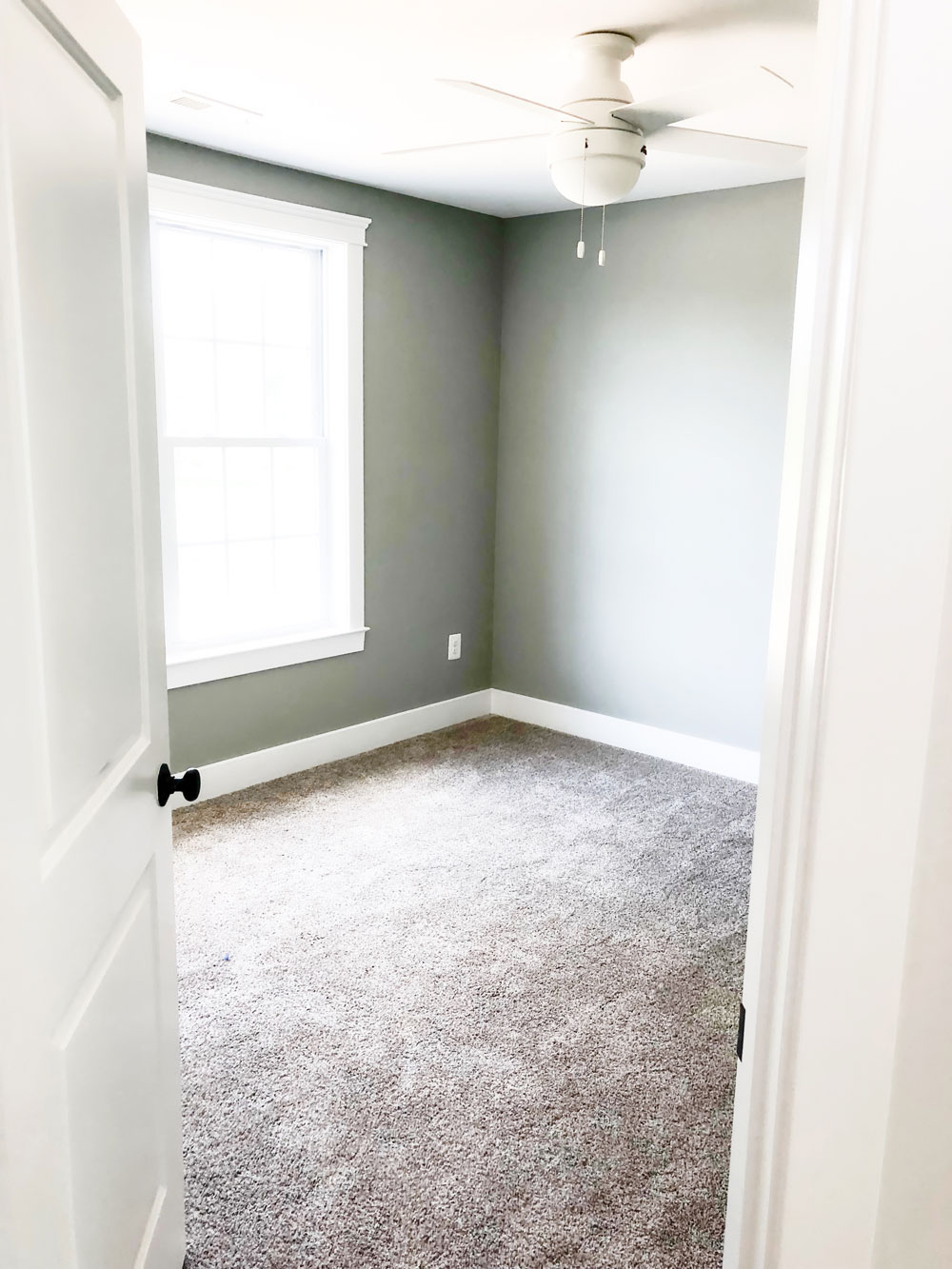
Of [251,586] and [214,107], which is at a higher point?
[214,107]

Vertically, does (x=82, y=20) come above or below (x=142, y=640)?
above

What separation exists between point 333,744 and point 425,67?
267 cm

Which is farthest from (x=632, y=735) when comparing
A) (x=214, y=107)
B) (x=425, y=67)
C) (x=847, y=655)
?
(x=847, y=655)

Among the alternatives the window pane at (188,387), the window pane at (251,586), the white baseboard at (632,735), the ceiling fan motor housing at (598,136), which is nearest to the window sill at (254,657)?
the window pane at (251,586)

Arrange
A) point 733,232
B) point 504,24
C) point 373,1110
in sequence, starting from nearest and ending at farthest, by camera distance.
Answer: point 373,1110 → point 504,24 → point 733,232

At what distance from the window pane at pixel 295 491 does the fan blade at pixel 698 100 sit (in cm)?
217

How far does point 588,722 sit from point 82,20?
3935 mm

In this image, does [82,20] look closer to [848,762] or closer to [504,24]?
[848,762]

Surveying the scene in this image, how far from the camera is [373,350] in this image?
13.7 ft

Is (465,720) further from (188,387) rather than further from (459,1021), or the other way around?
(459,1021)

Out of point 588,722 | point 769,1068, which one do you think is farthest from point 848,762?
point 588,722

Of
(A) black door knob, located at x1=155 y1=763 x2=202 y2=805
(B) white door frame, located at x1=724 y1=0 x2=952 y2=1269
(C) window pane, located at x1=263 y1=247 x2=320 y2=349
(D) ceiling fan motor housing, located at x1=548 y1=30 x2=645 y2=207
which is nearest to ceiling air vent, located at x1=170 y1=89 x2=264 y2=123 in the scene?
(C) window pane, located at x1=263 y1=247 x2=320 y2=349

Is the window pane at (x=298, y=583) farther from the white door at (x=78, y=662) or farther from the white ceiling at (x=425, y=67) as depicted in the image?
the white door at (x=78, y=662)

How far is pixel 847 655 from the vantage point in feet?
2.54
